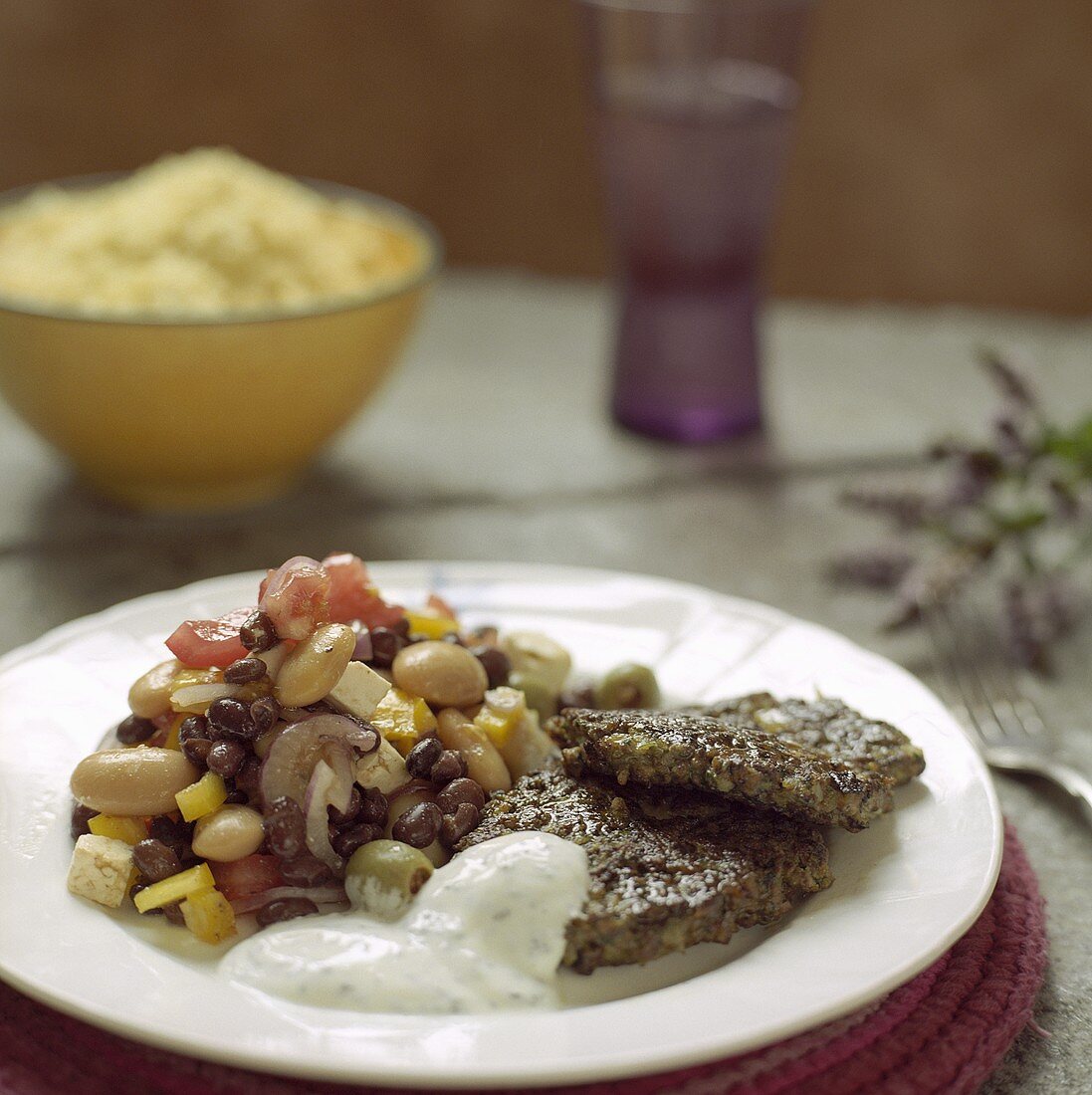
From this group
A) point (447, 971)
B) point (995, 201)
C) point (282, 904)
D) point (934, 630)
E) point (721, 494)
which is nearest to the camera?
point (447, 971)

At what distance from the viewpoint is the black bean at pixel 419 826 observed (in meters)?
1.85

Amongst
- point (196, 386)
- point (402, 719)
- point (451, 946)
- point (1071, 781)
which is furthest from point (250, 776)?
point (196, 386)

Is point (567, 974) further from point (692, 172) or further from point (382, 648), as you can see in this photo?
point (692, 172)

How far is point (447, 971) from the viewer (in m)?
1.62

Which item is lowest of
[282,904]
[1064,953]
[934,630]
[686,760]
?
[934,630]

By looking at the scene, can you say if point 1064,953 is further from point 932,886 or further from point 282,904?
point 282,904

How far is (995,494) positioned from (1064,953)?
1.92 meters

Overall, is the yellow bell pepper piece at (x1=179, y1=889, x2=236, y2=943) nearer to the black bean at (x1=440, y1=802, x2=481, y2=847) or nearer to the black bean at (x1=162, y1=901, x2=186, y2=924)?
the black bean at (x1=162, y1=901, x2=186, y2=924)

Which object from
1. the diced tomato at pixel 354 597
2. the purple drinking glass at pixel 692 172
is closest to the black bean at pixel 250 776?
the diced tomato at pixel 354 597

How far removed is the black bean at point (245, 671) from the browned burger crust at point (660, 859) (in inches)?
14.1

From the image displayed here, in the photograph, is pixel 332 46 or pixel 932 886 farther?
pixel 332 46

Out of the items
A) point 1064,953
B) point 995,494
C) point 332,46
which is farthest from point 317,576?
point 332,46

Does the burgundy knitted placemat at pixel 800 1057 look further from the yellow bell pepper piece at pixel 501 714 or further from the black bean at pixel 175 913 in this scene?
the yellow bell pepper piece at pixel 501 714

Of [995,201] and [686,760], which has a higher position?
[686,760]
